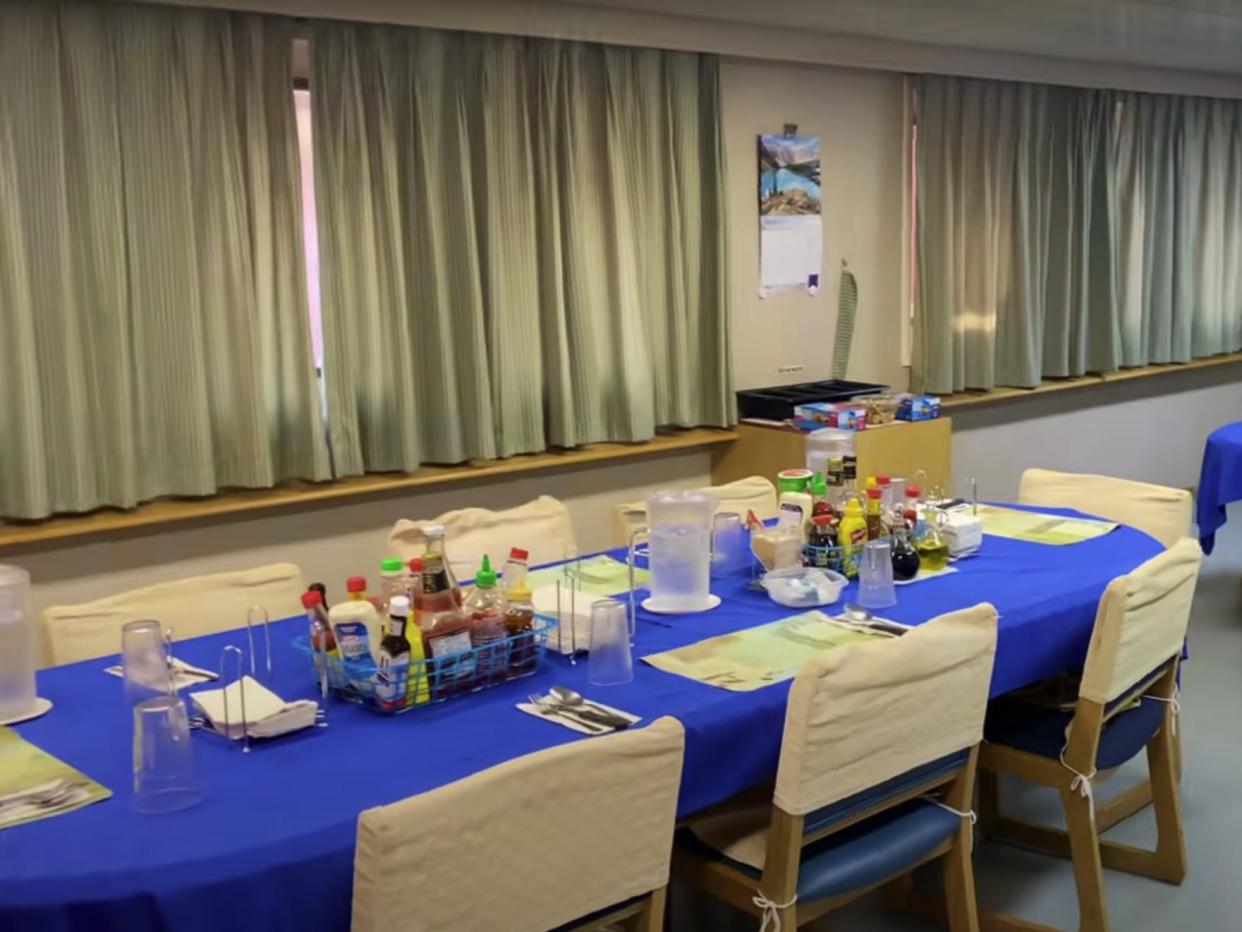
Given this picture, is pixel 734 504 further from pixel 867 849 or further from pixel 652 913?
pixel 652 913

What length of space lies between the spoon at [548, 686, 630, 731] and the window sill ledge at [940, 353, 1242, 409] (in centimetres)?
392

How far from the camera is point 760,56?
4832mm

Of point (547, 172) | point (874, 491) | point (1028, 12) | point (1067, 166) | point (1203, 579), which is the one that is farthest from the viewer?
point (1067, 166)

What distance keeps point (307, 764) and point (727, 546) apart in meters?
1.31

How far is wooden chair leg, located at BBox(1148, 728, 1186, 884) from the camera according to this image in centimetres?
283

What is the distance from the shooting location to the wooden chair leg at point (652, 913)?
1.85 m

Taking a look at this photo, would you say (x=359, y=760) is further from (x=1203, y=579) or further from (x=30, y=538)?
(x=1203, y=579)

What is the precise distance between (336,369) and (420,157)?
29.6 inches

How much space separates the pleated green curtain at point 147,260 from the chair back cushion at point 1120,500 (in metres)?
2.27

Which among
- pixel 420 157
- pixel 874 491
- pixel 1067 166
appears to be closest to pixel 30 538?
pixel 420 157

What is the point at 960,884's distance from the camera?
2326 millimetres

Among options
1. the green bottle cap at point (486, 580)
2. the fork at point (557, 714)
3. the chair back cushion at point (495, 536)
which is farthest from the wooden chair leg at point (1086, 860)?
the chair back cushion at point (495, 536)

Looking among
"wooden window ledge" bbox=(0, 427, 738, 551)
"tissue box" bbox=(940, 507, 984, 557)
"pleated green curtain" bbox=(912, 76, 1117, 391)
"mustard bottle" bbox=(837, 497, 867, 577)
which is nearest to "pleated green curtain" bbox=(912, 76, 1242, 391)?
"pleated green curtain" bbox=(912, 76, 1117, 391)

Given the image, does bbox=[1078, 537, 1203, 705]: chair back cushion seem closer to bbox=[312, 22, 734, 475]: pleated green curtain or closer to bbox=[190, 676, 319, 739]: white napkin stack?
bbox=[190, 676, 319, 739]: white napkin stack
